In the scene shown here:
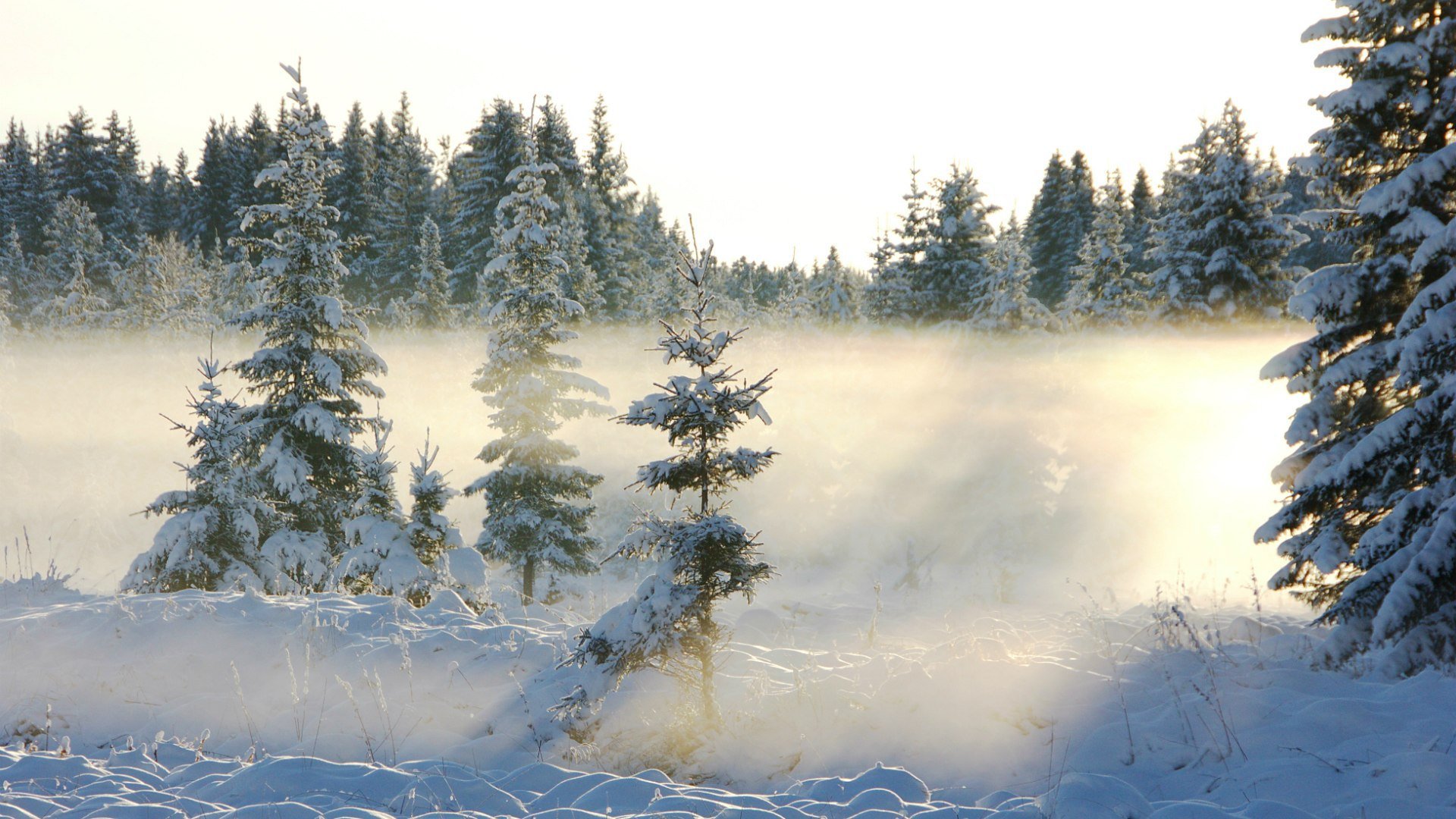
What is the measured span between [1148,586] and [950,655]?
17.1 meters

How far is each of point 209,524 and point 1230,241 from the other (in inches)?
1240

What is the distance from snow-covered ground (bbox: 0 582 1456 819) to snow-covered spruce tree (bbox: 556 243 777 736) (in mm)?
656

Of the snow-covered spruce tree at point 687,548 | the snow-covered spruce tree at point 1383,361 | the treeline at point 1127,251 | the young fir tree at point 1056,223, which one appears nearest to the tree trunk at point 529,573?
the snow-covered spruce tree at point 687,548

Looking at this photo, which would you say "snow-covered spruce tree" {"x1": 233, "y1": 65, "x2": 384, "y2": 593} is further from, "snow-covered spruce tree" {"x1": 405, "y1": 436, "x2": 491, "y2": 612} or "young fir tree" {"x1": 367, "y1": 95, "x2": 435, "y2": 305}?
"young fir tree" {"x1": 367, "y1": 95, "x2": 435, "y2": 305}

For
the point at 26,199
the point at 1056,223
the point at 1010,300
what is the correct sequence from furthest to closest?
the point at 26,199
the point at 1056,223
the point at 1010,300

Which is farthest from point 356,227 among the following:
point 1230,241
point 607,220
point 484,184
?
point 1230,241

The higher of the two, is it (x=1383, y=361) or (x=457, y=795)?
(x=1383, y=361)

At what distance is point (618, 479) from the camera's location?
96.8ft

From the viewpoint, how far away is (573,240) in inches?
1656

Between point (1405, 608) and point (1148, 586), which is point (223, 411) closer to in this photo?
point (1405, 608)

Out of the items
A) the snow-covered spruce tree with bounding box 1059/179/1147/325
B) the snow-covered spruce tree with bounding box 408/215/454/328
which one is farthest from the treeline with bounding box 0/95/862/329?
the snow-covered spruce tree with bounding box 1059/179/1147/325

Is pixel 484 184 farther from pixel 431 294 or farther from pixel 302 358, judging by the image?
pixel 302 358

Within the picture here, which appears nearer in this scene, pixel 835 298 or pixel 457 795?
pixel 457 795

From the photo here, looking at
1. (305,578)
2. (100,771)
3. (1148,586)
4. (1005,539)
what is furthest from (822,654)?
(1005,539)
